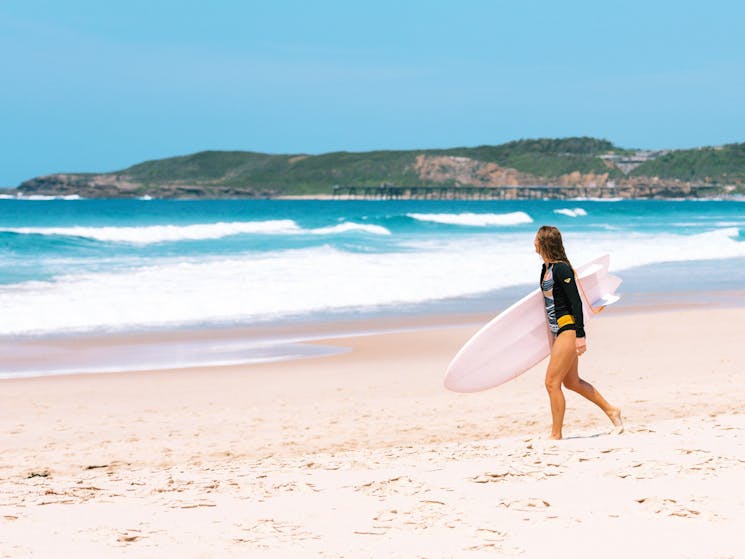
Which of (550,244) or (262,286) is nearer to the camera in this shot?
(550,244)

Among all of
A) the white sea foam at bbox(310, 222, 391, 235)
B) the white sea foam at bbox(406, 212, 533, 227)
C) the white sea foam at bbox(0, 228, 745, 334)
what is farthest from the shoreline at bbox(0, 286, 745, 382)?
the white sea foam at bbox(406, 212, 533, 227)

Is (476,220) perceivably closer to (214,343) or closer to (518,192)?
(214,343)

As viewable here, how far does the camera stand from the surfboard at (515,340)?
21.6 feet

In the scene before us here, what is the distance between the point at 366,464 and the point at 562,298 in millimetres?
1498

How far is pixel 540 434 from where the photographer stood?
676cm

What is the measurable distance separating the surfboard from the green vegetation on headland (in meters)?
161

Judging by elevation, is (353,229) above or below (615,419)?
above

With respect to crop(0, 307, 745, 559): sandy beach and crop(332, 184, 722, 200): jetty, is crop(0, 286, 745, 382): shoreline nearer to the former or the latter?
crop(0, 307, 745, 559): sandy beach

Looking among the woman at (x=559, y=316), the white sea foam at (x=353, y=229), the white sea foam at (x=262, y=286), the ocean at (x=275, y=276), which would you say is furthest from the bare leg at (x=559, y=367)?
the white sea foam at (x=353, y=229)

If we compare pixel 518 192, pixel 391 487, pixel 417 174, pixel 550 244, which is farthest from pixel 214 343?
pixel 417 174

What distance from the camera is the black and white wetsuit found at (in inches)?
236

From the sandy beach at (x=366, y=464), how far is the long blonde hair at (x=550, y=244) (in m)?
1.09

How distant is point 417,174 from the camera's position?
188125mm

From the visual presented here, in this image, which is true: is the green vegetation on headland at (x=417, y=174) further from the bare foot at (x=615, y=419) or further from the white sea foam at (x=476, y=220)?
the bare foot at (x=615, y=419)
